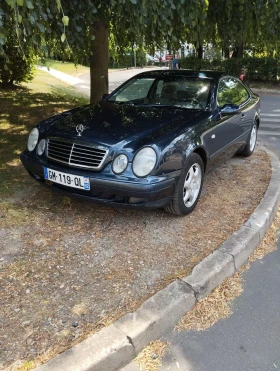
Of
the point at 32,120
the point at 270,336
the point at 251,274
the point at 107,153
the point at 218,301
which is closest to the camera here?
the point at 270,336

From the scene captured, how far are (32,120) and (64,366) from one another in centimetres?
681

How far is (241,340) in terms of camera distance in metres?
2.37

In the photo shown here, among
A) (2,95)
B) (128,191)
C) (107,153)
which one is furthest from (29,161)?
(2,95)

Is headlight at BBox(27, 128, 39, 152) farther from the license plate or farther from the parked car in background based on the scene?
the license plate

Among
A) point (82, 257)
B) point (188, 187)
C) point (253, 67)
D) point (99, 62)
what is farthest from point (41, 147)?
point (253, 67)

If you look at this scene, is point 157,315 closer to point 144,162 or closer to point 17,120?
point 144,162

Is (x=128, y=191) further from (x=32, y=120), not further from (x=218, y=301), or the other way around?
(x=32, y=120)

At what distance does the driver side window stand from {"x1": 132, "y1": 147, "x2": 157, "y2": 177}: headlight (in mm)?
1577

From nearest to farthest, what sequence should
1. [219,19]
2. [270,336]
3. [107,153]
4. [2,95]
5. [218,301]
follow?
[270,336] → [218,301] → [107,153] → [219,19] → [2,95]

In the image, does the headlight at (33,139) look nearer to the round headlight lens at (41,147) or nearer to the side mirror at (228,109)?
the round headlight lens at (41,147)

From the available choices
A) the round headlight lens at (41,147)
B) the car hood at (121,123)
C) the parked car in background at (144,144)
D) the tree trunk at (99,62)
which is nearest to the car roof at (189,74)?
the parked car in background at (144,144)

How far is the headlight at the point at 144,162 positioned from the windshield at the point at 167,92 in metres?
1.26

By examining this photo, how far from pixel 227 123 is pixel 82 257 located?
8.31 feet

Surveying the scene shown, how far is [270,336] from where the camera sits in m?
2.40
